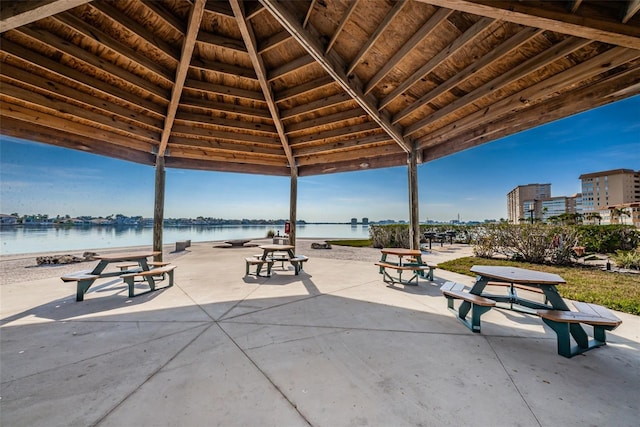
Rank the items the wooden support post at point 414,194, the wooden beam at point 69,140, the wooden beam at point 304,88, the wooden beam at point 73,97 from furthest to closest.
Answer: the wooden support post at point 414,194 < the wooden beam at point 304,88 < the wooden beam at point 69,140 < the wooden beam at point 73,97

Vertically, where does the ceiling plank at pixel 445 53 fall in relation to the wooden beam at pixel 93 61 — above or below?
below

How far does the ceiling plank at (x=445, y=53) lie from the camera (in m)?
3.03

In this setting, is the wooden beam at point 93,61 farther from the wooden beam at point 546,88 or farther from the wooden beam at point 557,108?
the wooden beam at point 557,108

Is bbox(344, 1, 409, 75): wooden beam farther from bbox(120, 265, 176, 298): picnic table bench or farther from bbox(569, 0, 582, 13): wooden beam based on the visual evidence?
bbox(120, 265, 176, 298): picnic table bench

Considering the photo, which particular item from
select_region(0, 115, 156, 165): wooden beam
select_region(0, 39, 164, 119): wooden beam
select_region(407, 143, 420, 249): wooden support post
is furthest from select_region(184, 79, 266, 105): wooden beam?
select_region(407, 143, 420, 249): wooden support post

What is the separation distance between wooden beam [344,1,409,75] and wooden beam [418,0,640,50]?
4.04 ft

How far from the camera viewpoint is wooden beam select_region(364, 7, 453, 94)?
305 centimetres

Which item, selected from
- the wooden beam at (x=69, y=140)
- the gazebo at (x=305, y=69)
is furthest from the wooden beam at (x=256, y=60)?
the wooden beam at (x=69, y=140)

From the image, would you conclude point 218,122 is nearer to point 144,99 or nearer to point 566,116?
point 144,99

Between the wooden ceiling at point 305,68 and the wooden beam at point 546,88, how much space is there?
0.7 inches

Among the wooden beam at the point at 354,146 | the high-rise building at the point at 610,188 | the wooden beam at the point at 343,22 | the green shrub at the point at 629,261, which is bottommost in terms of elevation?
the green shrub at the point at 629,261

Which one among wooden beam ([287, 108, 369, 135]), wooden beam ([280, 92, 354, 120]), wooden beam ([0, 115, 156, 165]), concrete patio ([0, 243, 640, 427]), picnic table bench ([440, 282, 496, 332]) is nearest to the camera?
concrete patio ([0, 243, 640, 427])

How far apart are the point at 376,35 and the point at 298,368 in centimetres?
430

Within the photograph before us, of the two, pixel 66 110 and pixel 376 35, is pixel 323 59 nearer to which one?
pixel 376 35
